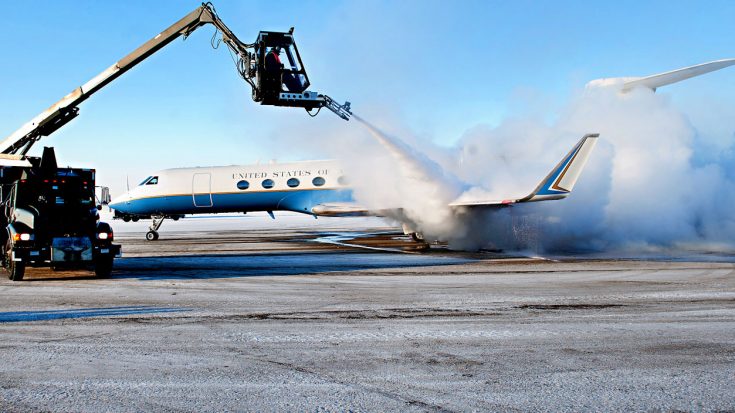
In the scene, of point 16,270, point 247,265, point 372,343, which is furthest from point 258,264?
point 372,343

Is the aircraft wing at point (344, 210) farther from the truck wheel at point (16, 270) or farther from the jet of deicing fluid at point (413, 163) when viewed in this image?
the truck wheel at point (16, 270)


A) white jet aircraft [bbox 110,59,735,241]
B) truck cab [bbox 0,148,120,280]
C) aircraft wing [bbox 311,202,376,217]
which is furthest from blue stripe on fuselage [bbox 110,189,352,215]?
truck cab [bbox 0,148,120,280]

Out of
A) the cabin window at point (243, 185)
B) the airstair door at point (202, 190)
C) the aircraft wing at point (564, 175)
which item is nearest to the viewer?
the aircraft wing at point (564, 175)

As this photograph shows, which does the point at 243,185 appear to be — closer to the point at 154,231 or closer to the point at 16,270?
the point at 154,231

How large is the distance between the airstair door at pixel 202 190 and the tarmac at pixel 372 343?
18192 millimetres

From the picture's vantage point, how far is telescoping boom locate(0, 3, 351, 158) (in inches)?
699

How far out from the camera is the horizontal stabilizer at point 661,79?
24531mm

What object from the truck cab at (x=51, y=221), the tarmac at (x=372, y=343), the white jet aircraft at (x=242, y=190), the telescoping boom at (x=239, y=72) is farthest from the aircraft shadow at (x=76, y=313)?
the white jet aircraft at (x=242, y=190)

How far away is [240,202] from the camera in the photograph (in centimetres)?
3212

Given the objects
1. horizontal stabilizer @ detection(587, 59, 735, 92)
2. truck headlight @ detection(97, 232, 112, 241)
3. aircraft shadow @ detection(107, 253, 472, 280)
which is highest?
horizontal stabilizer @ detection(587, 59, 735, 92)

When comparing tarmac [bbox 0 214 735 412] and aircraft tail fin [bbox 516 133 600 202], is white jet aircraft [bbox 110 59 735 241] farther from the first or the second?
tarmac [bbox 0 214 735 412]

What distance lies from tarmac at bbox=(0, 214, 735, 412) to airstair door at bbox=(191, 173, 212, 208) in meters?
18.2

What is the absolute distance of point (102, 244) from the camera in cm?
1511

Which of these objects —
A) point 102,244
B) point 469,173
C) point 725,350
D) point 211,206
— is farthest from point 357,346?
point 211,206
